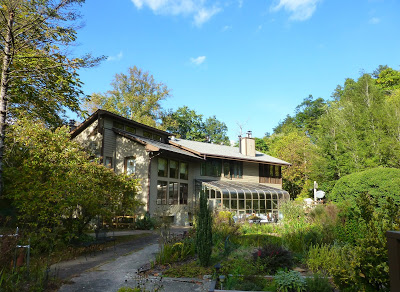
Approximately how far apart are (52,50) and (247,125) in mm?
25000

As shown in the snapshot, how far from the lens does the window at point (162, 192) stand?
19855mm

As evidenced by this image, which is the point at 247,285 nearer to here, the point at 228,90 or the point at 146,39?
the point at 146,39

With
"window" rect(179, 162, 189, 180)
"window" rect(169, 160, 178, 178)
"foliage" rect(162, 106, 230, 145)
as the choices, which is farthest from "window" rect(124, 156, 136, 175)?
"foliage" rect(162, 106, 230, 145)

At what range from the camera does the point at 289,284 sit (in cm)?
519

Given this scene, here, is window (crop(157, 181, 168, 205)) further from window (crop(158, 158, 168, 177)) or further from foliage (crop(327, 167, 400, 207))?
foliage (crop(327, 167, 400, 207))

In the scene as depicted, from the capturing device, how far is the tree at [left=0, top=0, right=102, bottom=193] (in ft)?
32.3

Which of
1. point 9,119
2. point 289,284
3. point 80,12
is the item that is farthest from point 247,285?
point 9,119

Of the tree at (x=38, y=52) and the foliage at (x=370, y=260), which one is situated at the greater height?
the tree at (x=38, y=52)

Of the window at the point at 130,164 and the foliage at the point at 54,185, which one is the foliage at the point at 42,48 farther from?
the window at the point at 130,164

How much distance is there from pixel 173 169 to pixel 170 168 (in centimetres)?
41

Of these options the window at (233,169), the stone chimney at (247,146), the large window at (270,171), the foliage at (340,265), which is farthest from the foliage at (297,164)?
the foliage at (340,265)

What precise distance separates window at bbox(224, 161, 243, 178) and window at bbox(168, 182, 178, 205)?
255 inches

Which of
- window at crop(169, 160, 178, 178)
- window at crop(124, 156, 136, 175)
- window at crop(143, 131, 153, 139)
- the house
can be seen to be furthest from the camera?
window at crop(143, 131, 153, 139)

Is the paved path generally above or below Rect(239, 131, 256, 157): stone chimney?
below
